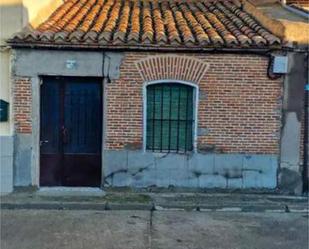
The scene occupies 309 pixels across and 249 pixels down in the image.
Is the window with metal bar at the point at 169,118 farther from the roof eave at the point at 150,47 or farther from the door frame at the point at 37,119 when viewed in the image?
the door frame at the point at 37,119

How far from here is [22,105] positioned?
1045 centimetres

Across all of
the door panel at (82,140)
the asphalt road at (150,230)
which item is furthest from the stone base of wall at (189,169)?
the asphalt road at (150,230)

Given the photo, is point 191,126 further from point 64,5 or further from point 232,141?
point 64,5

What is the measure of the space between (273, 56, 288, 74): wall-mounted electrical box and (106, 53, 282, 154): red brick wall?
8.7 inches

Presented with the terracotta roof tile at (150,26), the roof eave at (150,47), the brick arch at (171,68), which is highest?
the terracotta roof tile at (150,26)

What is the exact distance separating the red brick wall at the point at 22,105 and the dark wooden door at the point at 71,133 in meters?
0.33

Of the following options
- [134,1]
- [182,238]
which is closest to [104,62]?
[182,238]

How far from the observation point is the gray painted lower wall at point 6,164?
10.3m

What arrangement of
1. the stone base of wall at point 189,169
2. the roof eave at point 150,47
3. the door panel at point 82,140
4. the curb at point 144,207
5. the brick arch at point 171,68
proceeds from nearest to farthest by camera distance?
the curb at point 144,207
the roof eave at point 150,47
the brick arch at point 171,68
the stone base of wall at point 189,169
the door panel at point 82,140

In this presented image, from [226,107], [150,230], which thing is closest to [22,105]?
[150,230]

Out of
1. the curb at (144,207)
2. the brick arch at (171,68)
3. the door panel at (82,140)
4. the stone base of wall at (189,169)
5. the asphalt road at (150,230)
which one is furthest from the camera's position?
the door panel at (82,140)

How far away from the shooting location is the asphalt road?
770cm

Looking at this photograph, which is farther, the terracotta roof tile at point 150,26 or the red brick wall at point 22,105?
the red brick wall at point 22,105

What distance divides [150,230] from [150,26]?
4.93 m
